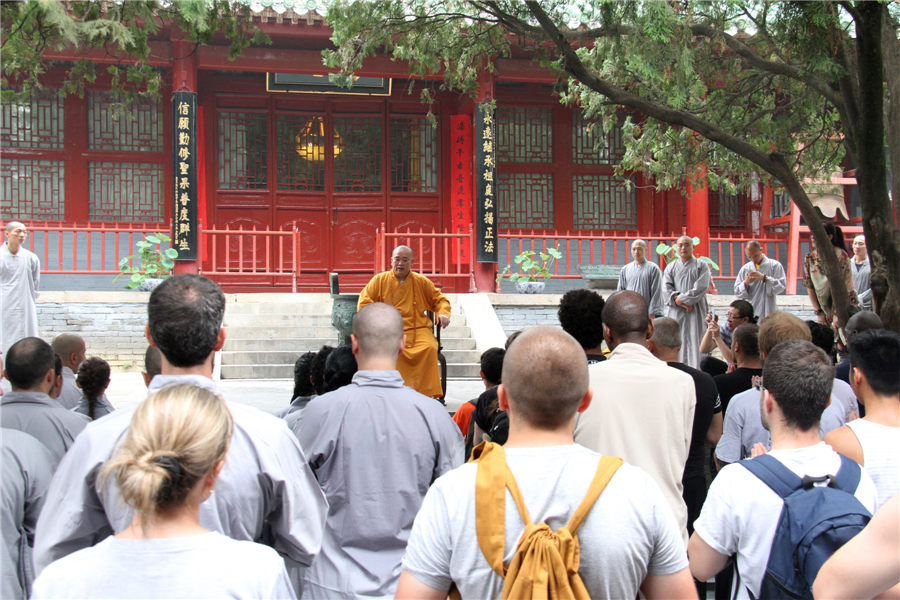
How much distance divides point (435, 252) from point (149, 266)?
13.7ft

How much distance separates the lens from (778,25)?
4.84 meters

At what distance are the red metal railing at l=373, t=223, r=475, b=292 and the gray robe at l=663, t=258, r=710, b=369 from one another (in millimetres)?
3679

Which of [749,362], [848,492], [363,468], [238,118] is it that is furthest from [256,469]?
[238,118]

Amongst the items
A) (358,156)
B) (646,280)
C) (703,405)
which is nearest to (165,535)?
(703,405)

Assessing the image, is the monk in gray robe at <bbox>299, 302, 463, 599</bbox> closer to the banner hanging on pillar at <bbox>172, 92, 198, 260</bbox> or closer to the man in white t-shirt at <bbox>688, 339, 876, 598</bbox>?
the man in white t-shirt at <bbox>688, 339, 876, 598</bbox>

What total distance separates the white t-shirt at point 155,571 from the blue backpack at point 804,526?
3.69 feet

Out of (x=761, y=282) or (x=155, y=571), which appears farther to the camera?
(x=761, y=282)

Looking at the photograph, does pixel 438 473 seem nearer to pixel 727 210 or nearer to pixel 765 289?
pixel 765 289

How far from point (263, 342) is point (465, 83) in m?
4.74

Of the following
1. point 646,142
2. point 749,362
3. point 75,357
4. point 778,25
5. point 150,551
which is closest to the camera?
point 150,551

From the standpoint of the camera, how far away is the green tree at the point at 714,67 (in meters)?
4.73

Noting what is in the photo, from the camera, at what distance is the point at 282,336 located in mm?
10086

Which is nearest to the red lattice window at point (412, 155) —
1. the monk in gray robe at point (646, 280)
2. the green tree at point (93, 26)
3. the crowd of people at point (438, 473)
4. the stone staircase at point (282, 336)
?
the stone staircase at point (282, 336)

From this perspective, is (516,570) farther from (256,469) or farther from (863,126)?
(863,126)
